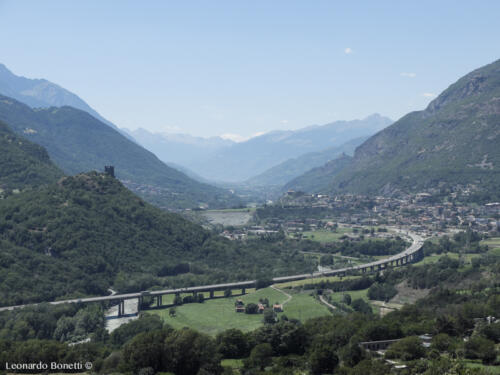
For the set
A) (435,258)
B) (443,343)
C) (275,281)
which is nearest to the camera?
(443,343)

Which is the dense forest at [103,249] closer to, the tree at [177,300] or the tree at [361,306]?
the tree at [177,300]

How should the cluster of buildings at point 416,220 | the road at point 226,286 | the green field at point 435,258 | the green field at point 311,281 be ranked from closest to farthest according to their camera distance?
1. the road at point 226,286
2. the green field at point 311,281
3. the green field at point 435,258
4. the cluster of buildings at point 416,220

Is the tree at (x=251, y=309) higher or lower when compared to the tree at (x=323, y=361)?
lower

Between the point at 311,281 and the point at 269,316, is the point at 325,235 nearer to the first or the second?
the point at 311,281

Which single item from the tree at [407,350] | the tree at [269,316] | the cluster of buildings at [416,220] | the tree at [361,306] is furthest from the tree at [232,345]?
the cluster of buildings at [416,220]

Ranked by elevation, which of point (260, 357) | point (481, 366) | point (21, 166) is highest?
point (21, 166)

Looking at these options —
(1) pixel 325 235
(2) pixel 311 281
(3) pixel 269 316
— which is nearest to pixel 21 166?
(1) pixel 325 235

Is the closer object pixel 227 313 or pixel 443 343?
pixel 443 343

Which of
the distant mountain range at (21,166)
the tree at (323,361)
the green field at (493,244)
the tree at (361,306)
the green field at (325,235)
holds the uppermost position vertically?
the distant mountain range at (21,166)
